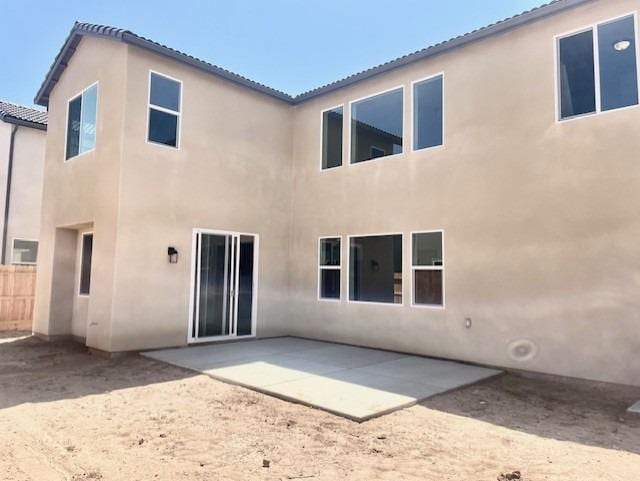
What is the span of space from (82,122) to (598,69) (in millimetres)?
10736

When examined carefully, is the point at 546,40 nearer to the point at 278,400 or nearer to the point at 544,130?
the point at 544,130

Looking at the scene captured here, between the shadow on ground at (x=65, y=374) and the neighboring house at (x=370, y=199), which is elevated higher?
the neighboring house at (x=370, y=199)

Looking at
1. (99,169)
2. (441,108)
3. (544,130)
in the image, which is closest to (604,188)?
A: (544,130)

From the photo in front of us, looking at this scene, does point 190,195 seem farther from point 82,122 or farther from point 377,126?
point 377,126

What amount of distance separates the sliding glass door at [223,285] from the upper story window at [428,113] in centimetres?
465

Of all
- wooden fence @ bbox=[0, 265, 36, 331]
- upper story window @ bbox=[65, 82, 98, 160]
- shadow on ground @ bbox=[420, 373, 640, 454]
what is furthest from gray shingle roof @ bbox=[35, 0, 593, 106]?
shadow on ground @ bbox=[420, 373, 640, 454]

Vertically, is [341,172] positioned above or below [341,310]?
above

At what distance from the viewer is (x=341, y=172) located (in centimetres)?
1093

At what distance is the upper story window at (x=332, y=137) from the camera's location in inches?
438

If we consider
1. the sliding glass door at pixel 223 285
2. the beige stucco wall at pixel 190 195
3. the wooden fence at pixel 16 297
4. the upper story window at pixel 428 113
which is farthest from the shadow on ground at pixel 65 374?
Answer: the upper story window at pixel 428 113

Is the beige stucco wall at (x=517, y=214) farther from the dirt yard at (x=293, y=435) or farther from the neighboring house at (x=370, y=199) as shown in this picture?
Result: the dirt yard at (x=293, y=435)

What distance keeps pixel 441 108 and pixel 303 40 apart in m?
6.92

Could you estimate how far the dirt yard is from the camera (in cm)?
393

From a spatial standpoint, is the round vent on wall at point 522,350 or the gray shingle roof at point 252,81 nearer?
the round vent on wall at point 522,350
